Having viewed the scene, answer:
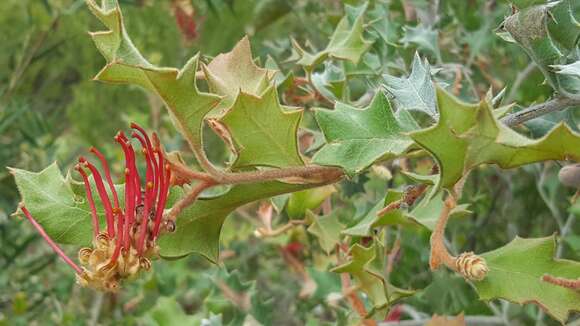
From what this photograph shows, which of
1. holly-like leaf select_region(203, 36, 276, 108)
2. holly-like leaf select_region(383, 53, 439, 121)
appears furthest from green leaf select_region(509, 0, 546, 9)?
holly-like leaf select_region(203, 36, 276, 108)

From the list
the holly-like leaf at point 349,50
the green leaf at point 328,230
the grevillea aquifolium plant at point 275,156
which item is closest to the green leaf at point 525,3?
the grevillea aquifolium plant at point 275,156

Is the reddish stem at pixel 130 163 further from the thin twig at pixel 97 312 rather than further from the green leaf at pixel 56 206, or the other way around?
the thin twig at pixel 97 312

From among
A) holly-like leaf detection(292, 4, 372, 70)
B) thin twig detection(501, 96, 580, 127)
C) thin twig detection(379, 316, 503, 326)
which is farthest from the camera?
thin twig detection(379, 316, 503, 326)

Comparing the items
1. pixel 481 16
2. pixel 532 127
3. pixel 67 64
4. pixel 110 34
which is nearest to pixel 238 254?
pixel 481 16

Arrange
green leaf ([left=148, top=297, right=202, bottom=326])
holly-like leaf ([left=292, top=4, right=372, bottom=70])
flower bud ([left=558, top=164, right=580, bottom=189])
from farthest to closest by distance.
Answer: green leaf ([left=148, top=297, right=202, bottom=326])
holly-like leaf ([left=292, top=4, right=372, bottom=70])
flower bud ([left=558, top=164, right=580, bottom=189])

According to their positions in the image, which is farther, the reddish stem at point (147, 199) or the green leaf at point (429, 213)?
the green leaf at point (429, 213)

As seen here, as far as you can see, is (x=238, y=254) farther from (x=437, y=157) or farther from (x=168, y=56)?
(x=437, y=157)

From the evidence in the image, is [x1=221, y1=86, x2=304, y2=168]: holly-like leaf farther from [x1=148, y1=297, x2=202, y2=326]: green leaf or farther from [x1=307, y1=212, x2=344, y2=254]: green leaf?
[x1=148, y1=297, x2=202, y2=326]: green leaf

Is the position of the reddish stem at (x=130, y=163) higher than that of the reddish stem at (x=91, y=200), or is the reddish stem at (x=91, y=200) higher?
the reddish stem at (x=130, y=163)
